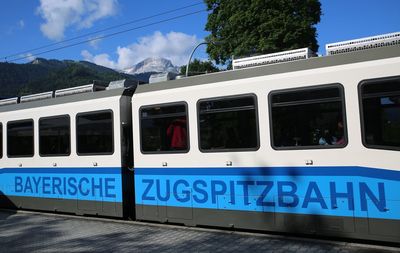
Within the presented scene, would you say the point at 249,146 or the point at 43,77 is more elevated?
the point at 43,77

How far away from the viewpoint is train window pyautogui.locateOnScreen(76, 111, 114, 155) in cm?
999

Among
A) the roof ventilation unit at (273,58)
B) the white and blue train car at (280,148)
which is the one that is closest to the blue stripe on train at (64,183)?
the white and blue train car at (280,148)

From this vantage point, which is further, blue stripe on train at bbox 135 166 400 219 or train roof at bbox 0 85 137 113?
train roof at bbox 0 85 137 113

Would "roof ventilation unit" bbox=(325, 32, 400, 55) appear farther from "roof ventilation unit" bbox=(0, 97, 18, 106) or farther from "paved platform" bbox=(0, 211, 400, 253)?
"roof ventilation unit" bbox=(0, 97, 18, 106)

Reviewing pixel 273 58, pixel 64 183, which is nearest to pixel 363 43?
pixel 273 58

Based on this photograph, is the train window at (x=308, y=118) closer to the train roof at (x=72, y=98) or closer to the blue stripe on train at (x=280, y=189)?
the blue stripe on train at (x=280, y=189)

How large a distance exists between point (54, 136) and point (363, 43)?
25.0 ft

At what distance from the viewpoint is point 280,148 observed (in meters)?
7.48

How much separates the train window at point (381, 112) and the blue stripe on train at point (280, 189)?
441 millimetres

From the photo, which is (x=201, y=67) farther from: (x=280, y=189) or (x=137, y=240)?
(x=280, y=189)

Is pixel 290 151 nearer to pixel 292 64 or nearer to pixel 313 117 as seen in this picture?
pixel 313 117

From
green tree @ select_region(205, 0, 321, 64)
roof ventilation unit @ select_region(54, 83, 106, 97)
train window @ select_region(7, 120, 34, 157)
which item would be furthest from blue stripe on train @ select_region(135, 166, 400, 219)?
green tree @ select_region(205, 0, 321, 64)

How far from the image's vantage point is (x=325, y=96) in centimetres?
705

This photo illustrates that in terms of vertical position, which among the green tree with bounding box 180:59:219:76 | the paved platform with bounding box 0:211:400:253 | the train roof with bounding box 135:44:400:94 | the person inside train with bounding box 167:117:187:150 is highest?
the green tree with bounding box 180:59:219:76
